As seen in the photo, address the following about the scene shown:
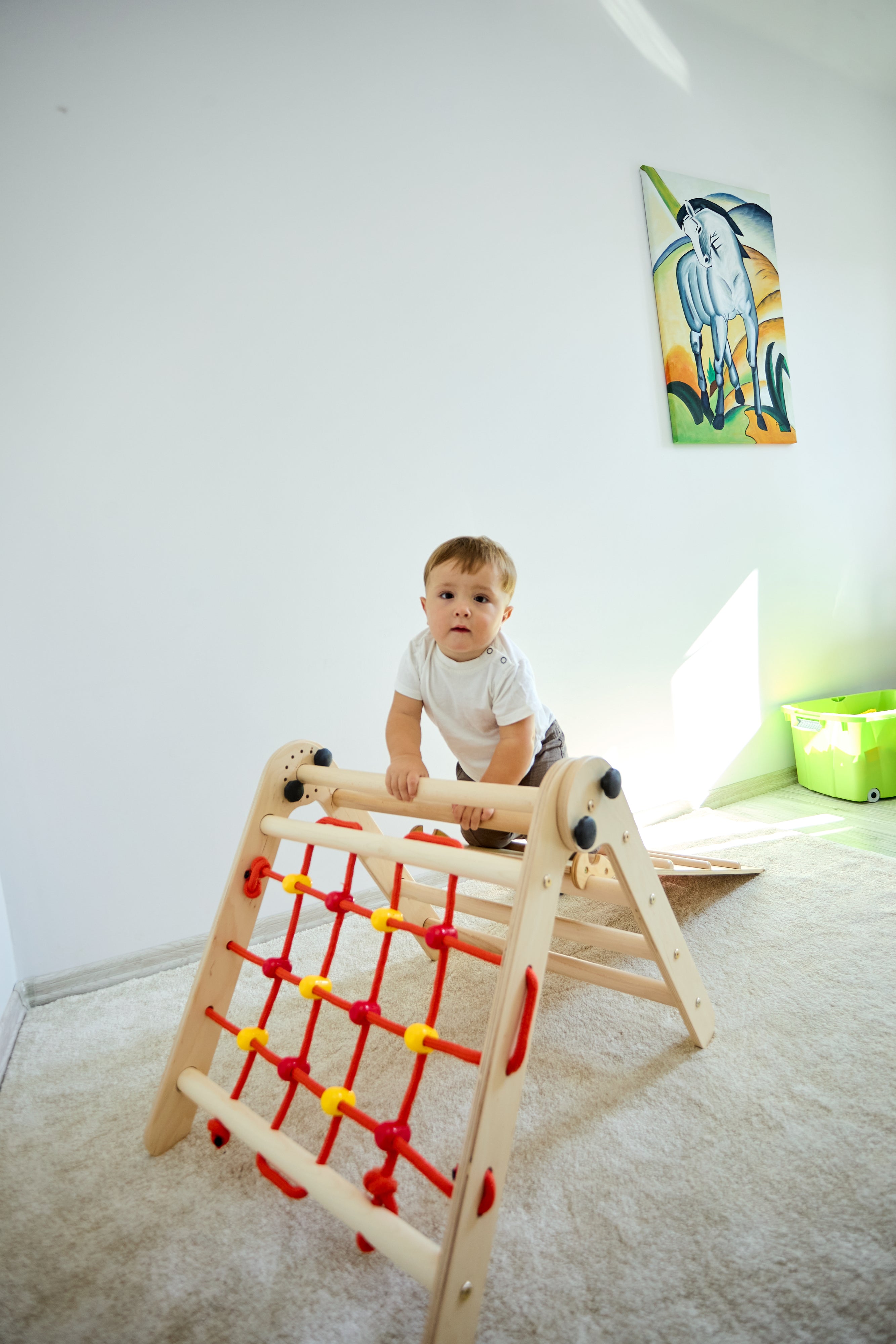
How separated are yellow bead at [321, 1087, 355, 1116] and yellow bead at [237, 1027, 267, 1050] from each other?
0.18m

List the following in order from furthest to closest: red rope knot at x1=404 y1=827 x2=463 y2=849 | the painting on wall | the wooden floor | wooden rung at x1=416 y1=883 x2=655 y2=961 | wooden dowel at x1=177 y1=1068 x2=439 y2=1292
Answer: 1. the painting on wall
2. the wooden floor
3. wooden rung at x1=416 y1=883 x2=655 y2=961
4. red rope knot at x1=404 y1=827 x2=463 y2=849
5. wooden dowel at x1=177 y1=1068 x2=439 y2=1292

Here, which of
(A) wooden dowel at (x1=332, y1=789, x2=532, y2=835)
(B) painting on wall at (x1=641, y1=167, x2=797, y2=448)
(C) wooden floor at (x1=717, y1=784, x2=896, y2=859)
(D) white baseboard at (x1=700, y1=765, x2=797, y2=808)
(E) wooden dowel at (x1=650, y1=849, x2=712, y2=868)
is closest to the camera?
(A) wooden dowel at (x1=332, y1=789, x2=532, y2=835)

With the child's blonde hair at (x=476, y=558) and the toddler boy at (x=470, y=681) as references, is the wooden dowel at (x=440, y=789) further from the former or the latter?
the child's blonde hair at (x=476, y=558)

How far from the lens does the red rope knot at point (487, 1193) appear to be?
86cm

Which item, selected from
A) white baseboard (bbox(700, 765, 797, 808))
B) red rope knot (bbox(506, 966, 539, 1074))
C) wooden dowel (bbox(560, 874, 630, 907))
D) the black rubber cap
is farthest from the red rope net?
white baseboard (bbox(700, 765, 797, 808))

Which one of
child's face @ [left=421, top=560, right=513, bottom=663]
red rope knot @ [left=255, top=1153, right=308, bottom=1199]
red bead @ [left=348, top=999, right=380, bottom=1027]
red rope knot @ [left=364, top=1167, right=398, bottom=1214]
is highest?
child's face @ [left=421, top=560, right=513, bottom=663]

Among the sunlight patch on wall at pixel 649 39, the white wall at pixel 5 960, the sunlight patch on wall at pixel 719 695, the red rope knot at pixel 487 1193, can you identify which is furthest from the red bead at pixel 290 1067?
the sunlight patch on wall at pixel 649 39

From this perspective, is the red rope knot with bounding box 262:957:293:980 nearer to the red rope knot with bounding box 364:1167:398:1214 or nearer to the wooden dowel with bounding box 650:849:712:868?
the red rope knot with bounding box 364:1167:398:1214

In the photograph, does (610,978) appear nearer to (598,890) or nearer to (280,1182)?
(598,890)

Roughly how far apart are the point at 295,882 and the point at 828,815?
6.88ft

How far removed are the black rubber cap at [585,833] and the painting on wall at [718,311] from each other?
205 centimetres

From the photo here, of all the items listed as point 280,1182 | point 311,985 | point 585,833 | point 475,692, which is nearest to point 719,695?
point 475,692

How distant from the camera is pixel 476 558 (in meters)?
1.45

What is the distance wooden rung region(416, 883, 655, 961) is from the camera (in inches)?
56.1
